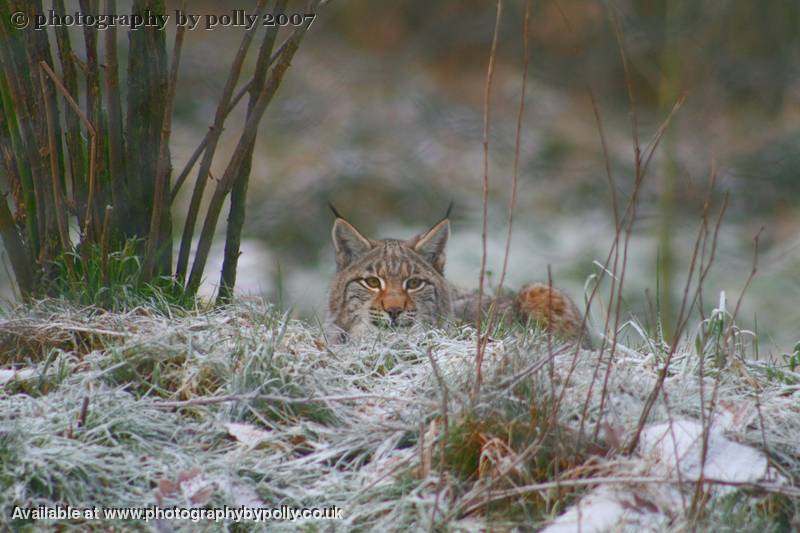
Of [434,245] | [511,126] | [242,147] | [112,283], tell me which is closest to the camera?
[112,283]

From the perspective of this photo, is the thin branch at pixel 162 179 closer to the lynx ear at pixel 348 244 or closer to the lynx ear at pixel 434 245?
the lynx ear at pixel 348 244

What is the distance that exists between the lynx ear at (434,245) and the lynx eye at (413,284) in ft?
0.47

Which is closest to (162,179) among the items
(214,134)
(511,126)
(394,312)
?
(214,134)

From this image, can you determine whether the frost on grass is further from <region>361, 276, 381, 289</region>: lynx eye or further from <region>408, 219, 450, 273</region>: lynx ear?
<region>408, 219, 450, 273</region>: lynx ear

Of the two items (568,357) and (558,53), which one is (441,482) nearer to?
(568,357)

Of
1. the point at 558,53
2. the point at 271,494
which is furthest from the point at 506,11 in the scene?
the point at 271,494

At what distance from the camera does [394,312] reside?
3.26 m

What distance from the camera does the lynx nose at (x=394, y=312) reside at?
3.25 meters

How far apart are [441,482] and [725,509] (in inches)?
17.2

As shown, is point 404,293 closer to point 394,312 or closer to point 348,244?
point 394,312

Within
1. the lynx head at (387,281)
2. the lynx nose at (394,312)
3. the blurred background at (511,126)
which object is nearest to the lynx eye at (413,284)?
the lynx head at (387,281)

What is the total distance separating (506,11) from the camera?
661 centimetres

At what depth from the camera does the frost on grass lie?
185 cm

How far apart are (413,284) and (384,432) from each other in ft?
4.48
